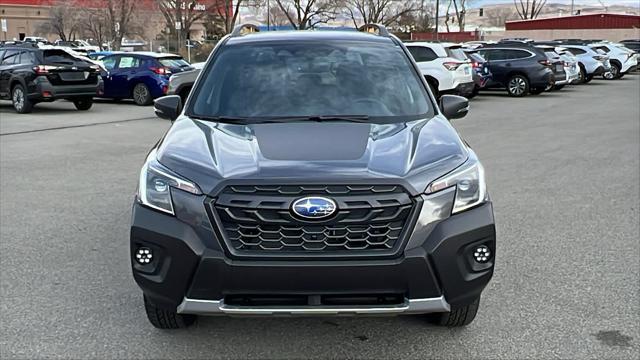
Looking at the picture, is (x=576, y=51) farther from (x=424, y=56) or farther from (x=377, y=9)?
(x=377, y=9)

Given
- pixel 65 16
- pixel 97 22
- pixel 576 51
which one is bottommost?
pixel 576 51

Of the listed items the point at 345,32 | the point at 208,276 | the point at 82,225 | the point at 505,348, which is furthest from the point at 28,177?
the point at 505,348

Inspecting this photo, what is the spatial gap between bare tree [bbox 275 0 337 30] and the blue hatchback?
38676mm

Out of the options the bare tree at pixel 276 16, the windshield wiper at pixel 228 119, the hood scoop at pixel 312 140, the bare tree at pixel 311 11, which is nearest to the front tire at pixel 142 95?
the windshield wiper at pixel 228 119

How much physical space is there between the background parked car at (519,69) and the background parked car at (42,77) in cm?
1279

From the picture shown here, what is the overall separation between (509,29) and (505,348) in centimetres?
7699

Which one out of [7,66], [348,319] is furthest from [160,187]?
[7,66]

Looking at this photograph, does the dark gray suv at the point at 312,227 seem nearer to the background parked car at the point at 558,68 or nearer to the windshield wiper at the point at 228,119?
the windshield wiper at the point at 228,119

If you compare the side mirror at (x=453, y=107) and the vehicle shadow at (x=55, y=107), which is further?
the vehicle shadow at (x=55, y=107)

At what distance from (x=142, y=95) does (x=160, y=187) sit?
1566 cm

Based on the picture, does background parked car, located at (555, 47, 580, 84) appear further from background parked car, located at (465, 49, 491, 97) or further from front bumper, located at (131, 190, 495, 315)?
front bumper, located at (131, 190, 495, 315)

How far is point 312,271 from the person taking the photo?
3006 mm

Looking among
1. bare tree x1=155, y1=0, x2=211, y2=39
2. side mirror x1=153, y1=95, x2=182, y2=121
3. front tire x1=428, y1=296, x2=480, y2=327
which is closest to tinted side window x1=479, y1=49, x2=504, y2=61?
side mirror x1=153, y1=95, x2=182, y2=121

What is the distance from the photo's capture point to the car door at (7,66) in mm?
16016
